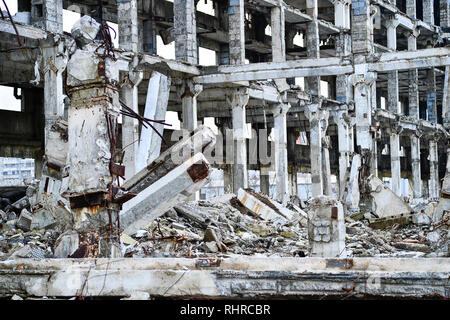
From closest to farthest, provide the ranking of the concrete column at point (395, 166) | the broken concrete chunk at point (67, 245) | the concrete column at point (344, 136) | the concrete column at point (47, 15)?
the broken concrete chunk at point (67, 245)
the concrete column at point (47, 15)
the concrete column at point (344, 136)
the concrete column at point (395, 166)

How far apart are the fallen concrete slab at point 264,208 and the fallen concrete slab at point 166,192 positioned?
763cm

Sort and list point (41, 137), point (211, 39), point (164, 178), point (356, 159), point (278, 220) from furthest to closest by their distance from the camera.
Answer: point (211, 39)
point (41, 137)
point (356, 159)
point (278, 220)
point (164, 178)

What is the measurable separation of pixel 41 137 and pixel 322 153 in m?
11.0

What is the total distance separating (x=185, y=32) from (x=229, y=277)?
16.9 meters

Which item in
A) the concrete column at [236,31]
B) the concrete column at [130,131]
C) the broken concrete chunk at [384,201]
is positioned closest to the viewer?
the broken concrete chunk at [384,201]

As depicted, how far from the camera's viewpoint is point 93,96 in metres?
8.77

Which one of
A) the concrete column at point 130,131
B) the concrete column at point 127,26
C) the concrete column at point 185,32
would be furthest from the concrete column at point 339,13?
the concrete column at point 130,131

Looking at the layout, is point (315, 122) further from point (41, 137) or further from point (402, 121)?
point (41, 137)

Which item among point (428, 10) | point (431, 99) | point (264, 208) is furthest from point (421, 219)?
point (428, 10)

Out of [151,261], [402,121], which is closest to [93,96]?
[151,261]

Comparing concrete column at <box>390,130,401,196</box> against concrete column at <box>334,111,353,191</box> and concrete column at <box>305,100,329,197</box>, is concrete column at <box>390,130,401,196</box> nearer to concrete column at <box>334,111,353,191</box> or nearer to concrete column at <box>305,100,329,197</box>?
concrete column at <box>334,111,353,191</box>

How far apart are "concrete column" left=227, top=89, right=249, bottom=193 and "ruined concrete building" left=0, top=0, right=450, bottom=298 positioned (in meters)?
0.05

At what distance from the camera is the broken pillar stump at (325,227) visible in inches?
406

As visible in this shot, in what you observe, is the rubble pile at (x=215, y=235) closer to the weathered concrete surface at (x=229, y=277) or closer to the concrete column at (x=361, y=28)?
the weathered concrete surface at (x=229, y=277)
